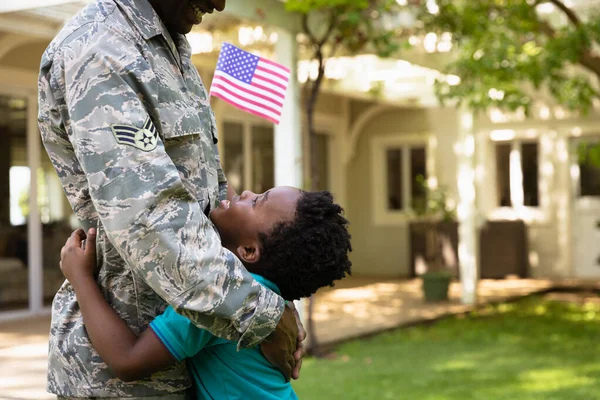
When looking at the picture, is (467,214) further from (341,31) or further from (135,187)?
(135,187)

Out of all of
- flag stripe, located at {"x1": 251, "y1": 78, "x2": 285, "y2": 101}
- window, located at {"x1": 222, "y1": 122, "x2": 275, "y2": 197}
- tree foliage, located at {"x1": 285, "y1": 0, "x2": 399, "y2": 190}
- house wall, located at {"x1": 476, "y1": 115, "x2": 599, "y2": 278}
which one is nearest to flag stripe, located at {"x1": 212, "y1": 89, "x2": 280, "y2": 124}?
flag stripe, located at {"x1": 251, "y1": 78, "x2": 285, "y2": 101}

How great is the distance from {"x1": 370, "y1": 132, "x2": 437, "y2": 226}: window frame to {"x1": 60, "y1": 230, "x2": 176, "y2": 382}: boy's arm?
47.7 ft

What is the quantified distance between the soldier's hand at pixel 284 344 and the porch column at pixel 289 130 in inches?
235

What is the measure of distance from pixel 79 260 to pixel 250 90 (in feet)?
10.3

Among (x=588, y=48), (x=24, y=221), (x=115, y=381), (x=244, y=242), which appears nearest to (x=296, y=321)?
(x=244, y=242)

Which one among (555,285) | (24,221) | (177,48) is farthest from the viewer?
(555,285)

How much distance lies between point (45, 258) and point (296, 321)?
907cm

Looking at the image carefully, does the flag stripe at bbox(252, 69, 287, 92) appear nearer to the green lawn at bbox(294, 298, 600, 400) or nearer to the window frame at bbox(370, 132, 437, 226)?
the green lawn at bbox(294, 298, 600, 400)

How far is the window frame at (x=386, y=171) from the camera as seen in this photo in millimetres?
15953

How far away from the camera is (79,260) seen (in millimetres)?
1524

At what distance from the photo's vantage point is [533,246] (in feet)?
49.7

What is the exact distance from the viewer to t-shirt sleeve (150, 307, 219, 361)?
1.45 m

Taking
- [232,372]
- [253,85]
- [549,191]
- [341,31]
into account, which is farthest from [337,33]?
[549,191]

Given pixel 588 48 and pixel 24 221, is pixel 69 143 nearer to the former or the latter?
pixel 588 48
